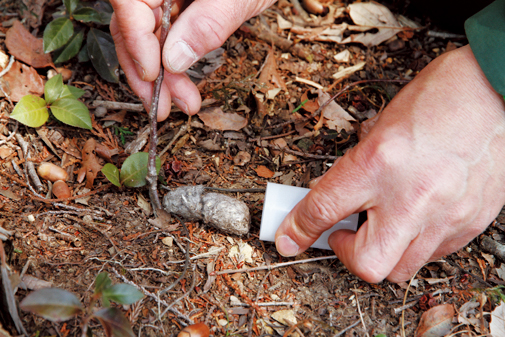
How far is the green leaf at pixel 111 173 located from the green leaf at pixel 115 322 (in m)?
0.85

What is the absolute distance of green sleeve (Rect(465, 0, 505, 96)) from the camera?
1.67 m

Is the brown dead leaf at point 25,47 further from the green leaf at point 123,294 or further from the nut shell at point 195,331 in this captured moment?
the nut shell at point 195,331

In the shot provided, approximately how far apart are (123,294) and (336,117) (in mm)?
1868

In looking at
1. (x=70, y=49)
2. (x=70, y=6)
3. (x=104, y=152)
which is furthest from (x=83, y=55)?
(x=104, y=152)

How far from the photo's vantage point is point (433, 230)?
1688 millimetres

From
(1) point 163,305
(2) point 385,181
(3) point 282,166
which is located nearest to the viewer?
(2) point 385,181

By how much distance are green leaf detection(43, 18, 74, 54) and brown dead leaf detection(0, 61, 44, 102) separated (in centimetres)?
20

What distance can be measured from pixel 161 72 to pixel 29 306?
48.4 inches

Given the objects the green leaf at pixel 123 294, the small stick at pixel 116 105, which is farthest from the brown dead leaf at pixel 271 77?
the green leaf at pixel 123 294

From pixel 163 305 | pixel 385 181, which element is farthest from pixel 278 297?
pixel 385 181

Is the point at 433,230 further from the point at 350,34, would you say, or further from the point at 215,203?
the point at 350,34

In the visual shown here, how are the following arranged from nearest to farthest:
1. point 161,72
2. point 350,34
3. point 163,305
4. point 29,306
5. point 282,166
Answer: point 29,306 < point 163,305 < point 161,72 < point 282,166 < point 350,34

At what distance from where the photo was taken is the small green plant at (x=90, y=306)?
1335mm

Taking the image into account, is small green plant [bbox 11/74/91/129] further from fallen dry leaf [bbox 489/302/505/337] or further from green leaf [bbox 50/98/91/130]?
fallen dry leaf [bbox 489/302/505/337]
